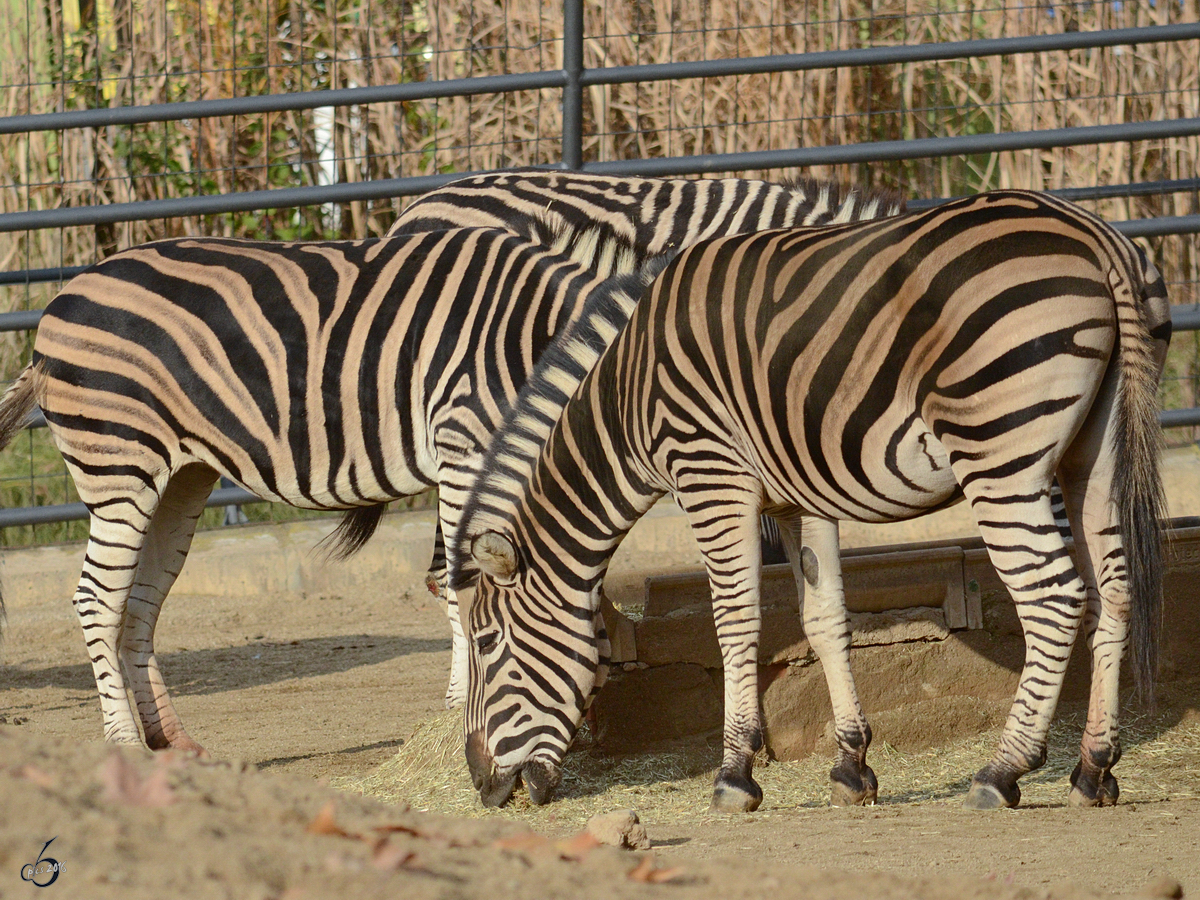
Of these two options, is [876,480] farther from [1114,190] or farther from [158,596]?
[1114,190]

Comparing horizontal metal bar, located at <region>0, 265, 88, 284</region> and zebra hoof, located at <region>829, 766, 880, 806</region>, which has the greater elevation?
horizontal metal bar, located at <region>0, 265, 88, 284</region>

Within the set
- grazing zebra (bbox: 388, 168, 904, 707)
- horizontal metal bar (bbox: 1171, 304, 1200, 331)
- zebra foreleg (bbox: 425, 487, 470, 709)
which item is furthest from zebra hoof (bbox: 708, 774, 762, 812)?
horizontal metal bar (bbox: 1171, 304, 1200, 331)

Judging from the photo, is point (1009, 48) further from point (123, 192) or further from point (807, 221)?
point (123, 192)

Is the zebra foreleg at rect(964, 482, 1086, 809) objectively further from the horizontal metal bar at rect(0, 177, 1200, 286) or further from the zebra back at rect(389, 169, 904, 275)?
the horizontal metal bar at rect(0, 177, 1200, 286)

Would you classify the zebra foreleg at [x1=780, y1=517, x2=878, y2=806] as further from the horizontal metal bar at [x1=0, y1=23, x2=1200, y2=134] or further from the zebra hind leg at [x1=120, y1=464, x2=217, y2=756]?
the horizontal metal bar at [x1=0, y1=23, x2=1200, y2=134]

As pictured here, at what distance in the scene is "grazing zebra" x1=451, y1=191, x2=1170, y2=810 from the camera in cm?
358

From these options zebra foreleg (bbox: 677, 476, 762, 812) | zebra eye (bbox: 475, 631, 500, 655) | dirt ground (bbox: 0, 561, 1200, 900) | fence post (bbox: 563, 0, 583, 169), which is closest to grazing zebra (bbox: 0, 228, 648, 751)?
zebra eye (bbox: 475, 631, 500, 655)

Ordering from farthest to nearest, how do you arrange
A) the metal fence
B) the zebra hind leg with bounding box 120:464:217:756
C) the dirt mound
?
the metal fence < the zebra hind leg with bounding box 120:464:217:756 < the dirt mound

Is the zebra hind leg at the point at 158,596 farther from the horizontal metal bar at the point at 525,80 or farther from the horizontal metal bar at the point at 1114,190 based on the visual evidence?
the horizontal metal bar at the point at 1114,190

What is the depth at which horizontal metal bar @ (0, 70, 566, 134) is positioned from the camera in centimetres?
692

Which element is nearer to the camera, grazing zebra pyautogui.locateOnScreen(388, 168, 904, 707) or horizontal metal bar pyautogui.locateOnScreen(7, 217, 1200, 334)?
grazing zebra pyautogui.locateOnScreen(388, 168, 904, 707)

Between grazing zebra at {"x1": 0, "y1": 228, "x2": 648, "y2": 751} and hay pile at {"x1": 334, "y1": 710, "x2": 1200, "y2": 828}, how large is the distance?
2.80 feet

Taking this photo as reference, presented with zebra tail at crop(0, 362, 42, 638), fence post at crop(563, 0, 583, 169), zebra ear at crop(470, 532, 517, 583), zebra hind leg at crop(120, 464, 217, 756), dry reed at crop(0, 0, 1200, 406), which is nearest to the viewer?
zebra ear at crop(470, 532, 517, 583)

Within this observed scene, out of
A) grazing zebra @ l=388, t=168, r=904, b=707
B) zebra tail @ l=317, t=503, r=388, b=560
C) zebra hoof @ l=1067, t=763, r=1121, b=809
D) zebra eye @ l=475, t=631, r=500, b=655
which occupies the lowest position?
zebra hoof @ l=1067, t=763, r=1121, b=809
